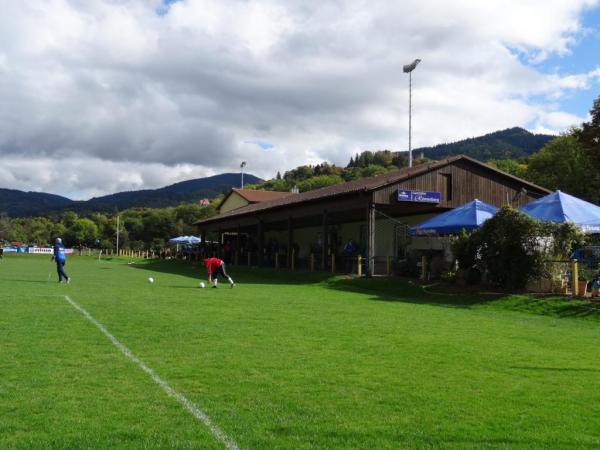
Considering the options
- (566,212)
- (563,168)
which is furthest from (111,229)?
(566,212)

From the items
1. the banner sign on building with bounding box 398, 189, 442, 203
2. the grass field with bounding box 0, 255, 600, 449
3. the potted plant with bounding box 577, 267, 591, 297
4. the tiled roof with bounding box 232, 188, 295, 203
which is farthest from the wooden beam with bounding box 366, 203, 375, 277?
the tiled roof with bounding box 232, 188, 295, 203

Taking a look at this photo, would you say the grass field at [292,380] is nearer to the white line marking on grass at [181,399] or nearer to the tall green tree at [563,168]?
the white line marking on grass at [181,399]

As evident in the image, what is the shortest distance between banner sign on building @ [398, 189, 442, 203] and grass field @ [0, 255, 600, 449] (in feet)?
44.1

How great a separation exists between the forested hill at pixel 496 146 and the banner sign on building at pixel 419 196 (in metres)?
97.4

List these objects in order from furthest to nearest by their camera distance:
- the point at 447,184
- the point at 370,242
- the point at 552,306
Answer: the point at 447,184, the point at 370,242, the point at 552,306

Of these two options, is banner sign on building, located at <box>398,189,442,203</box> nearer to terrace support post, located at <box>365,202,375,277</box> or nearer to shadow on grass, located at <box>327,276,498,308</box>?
terrace support post, located at <box>365,202,375,277</box>

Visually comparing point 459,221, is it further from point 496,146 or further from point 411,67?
point 496,146

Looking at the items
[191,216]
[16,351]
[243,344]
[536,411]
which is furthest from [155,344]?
[191,216]

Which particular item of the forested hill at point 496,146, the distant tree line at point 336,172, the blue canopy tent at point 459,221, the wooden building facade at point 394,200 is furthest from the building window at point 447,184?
the forested hill at point 496,146

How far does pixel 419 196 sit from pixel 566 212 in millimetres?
7982

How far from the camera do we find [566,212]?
19.7 metres

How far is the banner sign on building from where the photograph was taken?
2631 centimetres

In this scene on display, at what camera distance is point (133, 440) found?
15.1 feet

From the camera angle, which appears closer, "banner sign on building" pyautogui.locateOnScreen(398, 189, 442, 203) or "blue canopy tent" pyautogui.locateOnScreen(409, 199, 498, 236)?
"blue canopy tent" pyautogui.locateOnScreen(409, 199, 498, 236)
